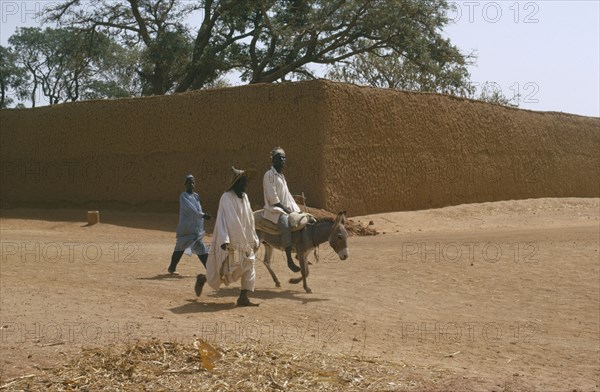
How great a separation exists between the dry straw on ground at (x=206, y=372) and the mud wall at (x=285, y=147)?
34.9 ft

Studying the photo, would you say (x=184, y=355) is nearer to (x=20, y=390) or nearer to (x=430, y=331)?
(x=20, y=390)

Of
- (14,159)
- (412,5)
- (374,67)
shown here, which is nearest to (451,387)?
(14,159)

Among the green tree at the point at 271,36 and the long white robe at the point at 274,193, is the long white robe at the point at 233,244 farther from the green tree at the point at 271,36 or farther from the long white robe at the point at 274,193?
the green tree at the point at 271,36

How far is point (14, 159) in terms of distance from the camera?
23.0 meters

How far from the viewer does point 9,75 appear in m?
45.9

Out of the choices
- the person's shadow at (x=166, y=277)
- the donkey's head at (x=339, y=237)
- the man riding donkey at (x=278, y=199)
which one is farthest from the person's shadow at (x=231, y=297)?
the person's shadow at (x=166, y=277)

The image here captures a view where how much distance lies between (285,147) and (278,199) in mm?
7714

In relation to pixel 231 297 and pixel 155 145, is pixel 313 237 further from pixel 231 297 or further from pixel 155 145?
pixel 155 145

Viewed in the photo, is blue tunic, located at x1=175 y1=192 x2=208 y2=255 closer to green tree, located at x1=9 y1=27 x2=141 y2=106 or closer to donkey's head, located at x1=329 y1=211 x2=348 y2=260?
donkey's head, located at x1=329 y1=211 x2=348 y2=260

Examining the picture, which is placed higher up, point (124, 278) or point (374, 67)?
point (374, 67)

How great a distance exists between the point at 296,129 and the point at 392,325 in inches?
367

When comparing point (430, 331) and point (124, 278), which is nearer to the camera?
point (430, 331)

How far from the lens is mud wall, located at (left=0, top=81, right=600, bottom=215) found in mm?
18484

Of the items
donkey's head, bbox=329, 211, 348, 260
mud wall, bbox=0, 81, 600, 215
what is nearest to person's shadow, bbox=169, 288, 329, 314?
donkey's head, bbox=329, 211, 348, 260
